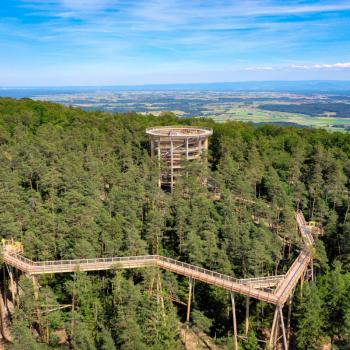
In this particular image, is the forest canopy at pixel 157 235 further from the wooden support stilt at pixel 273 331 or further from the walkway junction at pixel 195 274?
the wooden support stilt at pixel 273 331

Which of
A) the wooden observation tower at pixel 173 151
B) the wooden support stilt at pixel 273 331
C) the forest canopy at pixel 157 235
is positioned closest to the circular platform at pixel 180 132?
the wooden observation tower at pixel 173 151

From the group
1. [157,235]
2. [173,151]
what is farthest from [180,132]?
[157,235]

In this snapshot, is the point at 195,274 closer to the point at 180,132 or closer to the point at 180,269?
the point at 180,269

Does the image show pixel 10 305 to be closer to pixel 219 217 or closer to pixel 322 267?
pixel 219 217

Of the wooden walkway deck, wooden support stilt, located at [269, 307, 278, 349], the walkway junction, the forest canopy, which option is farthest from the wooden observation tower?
wooden support stilt, located at [269, 307, 278, 349]

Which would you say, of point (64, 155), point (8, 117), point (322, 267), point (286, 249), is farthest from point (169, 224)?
point (8, 117)

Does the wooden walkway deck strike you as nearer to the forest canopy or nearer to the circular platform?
the forest canopy
